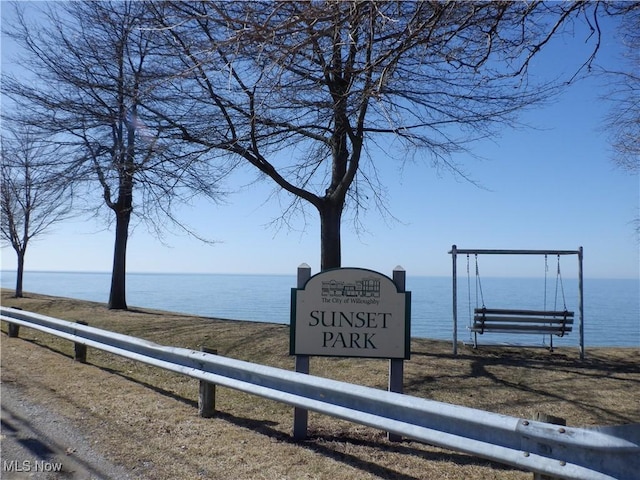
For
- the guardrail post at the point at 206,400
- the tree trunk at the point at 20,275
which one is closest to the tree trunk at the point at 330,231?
the guardrail post at the point at 206,400

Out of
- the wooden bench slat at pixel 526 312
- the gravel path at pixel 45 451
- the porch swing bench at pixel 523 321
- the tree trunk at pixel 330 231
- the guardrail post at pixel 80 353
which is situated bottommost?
the gravel path at pixel 45 451

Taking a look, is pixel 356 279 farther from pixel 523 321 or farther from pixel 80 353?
pixel 80 353

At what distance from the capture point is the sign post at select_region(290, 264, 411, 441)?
5309 millimetres

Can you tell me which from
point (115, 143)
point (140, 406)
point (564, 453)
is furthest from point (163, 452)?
point (115, 143)

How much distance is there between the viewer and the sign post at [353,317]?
531cm

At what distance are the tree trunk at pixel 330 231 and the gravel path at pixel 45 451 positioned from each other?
5744mm

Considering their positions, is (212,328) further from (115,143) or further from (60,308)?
(60,308)

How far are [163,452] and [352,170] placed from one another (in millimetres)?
6706

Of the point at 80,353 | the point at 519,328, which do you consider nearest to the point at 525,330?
the point at 519,328

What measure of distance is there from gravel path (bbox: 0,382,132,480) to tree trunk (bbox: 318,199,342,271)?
5744 mm

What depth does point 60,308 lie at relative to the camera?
17391 millimetres

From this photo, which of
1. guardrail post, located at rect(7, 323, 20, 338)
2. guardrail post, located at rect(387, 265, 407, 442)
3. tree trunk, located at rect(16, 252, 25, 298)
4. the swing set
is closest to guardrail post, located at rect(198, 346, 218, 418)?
guardrail post, located at rect(387, 265, 407, 442)

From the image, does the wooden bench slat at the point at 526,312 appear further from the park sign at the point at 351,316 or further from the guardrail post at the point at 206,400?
the guardrail post at the point at 206,400

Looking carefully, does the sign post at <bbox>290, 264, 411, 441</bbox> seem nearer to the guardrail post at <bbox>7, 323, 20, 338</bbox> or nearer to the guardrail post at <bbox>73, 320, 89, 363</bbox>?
the guardrail post at <bbox>73, 320, 89, 363</bbox>
